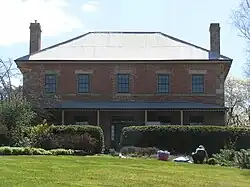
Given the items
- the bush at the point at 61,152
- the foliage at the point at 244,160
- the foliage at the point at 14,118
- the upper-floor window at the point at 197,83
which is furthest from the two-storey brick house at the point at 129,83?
the foliage at the point at 244,160

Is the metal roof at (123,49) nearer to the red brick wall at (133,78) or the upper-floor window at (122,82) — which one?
the red brick wall at (133,78)

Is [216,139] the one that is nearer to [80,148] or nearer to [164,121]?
[80,148]

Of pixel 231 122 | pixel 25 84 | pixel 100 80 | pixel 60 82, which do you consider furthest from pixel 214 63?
pixel 231 122

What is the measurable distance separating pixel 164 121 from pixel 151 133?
954 centimetres

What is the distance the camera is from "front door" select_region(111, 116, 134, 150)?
40.2 metres

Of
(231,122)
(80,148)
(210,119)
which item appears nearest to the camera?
(80,148)

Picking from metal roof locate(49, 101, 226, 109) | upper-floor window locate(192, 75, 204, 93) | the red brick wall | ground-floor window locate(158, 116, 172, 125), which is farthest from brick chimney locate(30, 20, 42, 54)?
upper-floor window locate(192, 75, 204, 93)

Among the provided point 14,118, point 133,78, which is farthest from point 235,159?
point 133,78

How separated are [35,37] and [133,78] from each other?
9314mm

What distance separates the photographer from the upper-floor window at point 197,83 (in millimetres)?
41406

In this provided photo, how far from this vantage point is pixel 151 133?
31.0 meters

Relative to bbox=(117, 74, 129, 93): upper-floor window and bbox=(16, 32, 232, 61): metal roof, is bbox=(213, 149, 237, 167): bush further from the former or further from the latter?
bbox=(16, 32, 232, 61): metal roof

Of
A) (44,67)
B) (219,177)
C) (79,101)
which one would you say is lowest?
(219,177)

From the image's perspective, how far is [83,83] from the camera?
41750mm
